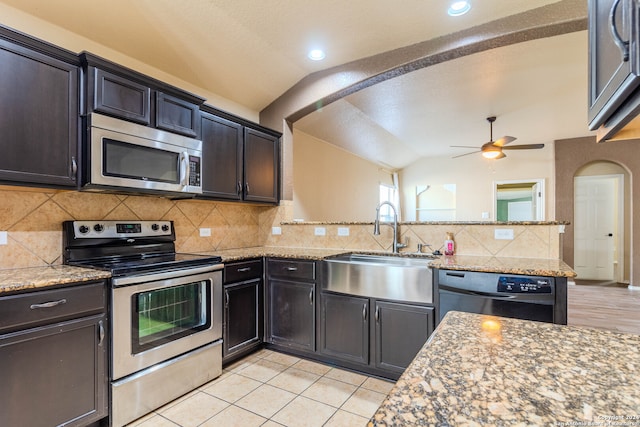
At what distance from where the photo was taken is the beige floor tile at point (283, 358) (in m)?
2.69

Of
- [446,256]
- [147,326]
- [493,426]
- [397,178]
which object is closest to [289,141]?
[446,256]

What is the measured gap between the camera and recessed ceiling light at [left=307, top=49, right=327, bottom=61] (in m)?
2.88

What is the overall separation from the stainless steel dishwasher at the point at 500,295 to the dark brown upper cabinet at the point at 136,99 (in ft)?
7.20

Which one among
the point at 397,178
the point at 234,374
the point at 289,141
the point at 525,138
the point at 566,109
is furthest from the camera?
the point at 397,178

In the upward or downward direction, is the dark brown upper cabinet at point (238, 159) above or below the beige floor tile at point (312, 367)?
above

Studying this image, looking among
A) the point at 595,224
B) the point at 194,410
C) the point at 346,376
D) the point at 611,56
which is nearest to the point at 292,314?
the point at 346,376

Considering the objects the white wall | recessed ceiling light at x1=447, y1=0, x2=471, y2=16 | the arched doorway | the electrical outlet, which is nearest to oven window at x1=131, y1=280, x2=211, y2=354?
the electrical outlet

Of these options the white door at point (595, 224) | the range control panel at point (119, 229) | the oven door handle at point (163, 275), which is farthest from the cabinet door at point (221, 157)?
the white door at point (595, 224)

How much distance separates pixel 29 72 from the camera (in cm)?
176

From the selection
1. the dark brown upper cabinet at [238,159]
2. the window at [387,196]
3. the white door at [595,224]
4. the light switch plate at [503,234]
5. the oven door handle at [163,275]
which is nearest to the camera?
the oven door handle at [163,275]

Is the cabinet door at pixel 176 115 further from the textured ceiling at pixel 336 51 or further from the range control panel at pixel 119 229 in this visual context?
the range control panel at pixel 119 229

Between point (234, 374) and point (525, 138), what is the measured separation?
20.8 ft

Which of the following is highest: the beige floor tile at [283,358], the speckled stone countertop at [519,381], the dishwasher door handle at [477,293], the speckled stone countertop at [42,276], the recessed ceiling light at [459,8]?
the recessed ceiling light at [459,8]

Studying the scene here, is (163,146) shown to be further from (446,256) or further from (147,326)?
(446,256)
